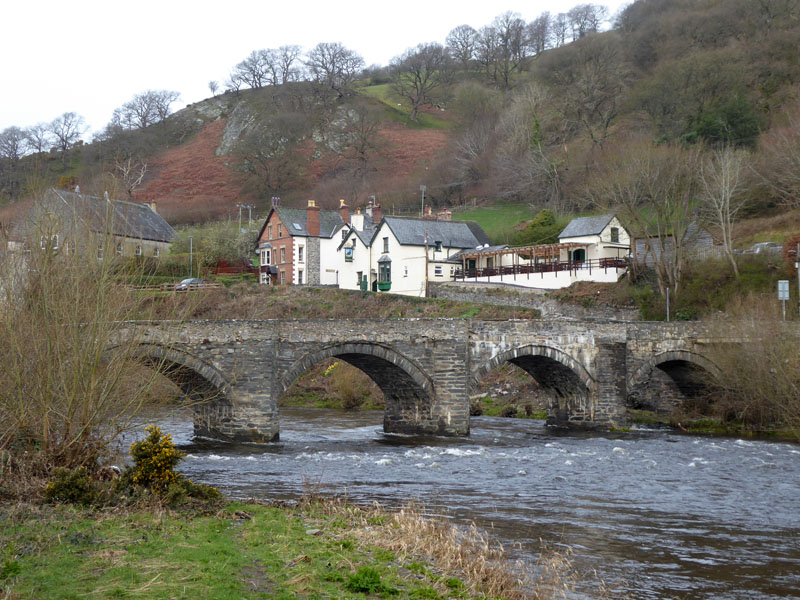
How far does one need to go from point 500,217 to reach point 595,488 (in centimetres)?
5182

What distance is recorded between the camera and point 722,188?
3841 centimetres

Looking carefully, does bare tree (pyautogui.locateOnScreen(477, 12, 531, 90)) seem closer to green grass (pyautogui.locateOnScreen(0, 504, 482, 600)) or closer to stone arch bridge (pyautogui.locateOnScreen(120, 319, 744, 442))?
stone arch bridge (pyautogui.locateOnScreen(120, 319, 744, 442))

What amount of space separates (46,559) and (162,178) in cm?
9155

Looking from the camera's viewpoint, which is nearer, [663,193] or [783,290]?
[783,290]

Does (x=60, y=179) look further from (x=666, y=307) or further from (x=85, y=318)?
(x=85, y=318)

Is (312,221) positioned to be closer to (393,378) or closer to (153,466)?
(393,378)

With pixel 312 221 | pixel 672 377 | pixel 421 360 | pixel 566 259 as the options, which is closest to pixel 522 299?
pixel 566 259

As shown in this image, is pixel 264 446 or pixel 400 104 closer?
pixel 264 446

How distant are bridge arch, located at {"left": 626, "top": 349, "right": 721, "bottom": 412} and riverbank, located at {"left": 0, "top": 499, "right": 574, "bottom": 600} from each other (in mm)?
21990

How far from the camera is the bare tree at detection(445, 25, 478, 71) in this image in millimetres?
107000

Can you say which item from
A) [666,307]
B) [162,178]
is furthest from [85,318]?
[162,178]

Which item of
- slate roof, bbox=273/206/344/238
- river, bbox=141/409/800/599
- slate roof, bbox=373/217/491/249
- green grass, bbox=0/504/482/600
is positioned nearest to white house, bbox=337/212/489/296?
slate roof, bbox=373/217/491/249

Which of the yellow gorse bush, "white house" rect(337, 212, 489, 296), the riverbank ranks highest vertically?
"white house" rect(337, 212, 489, 296)

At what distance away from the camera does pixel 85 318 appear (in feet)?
50.1
